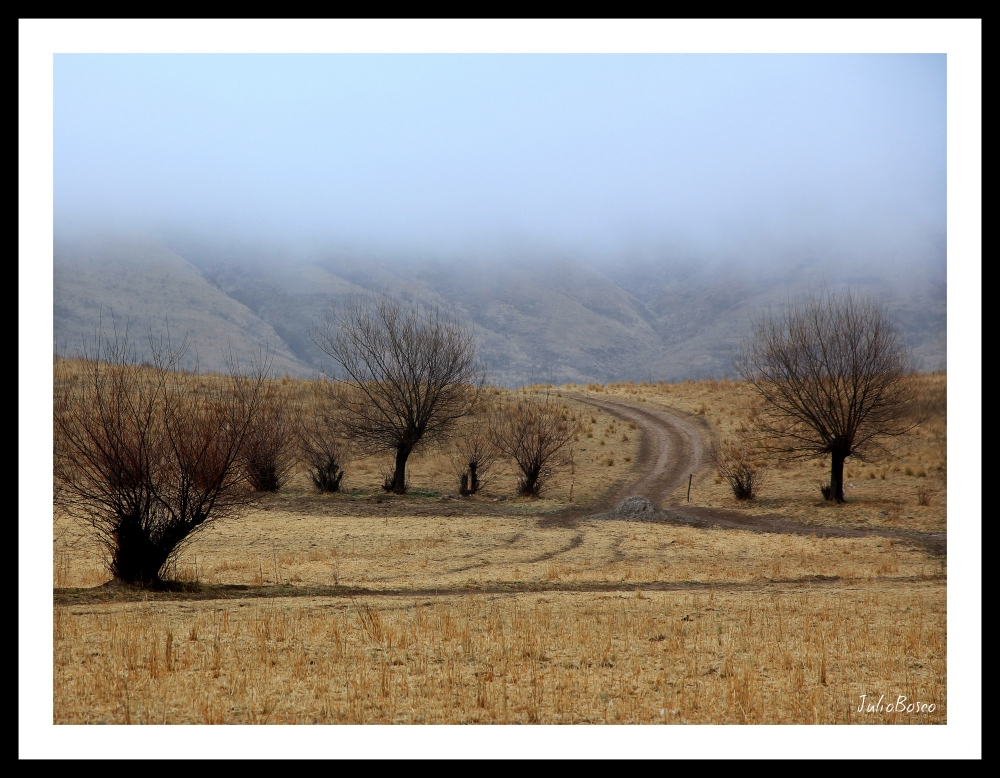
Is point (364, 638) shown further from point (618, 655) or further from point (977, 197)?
point (977, 197)

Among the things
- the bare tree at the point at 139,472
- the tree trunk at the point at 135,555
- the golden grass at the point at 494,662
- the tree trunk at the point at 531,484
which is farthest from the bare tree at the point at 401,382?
the golden grass at the point at 494,662

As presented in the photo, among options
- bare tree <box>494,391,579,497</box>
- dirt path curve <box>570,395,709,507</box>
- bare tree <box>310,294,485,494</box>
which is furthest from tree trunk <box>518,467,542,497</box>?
bare tree <box>310,294,485,494</box>

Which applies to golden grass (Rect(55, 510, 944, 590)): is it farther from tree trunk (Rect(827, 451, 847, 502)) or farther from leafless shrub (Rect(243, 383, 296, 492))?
tree trunk (Rect(827, 451, 847, 502))

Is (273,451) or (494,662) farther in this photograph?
(273,451)

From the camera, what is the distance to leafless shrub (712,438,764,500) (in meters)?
31.2

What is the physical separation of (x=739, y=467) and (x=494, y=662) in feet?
82.8

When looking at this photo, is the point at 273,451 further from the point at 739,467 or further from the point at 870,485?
the point at 870,485

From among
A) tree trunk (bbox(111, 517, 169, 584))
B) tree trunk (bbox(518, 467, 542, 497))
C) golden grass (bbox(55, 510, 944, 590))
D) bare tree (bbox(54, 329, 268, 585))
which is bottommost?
golden grass (bbox(55, 510, 944, 590))

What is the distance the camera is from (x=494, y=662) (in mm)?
9062

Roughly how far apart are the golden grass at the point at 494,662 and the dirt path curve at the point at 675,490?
12.0 metres

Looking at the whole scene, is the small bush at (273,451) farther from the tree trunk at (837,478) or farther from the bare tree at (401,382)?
the tree trunk at (837,478)

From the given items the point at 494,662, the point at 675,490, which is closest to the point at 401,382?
the point at 675,490

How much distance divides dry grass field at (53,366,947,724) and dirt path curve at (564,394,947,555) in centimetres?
151

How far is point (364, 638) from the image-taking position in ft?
33.1
